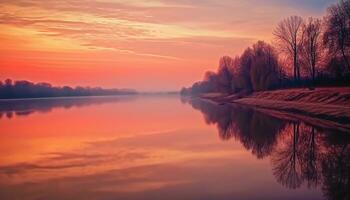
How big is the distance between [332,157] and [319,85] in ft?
163

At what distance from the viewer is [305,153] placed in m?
20.8

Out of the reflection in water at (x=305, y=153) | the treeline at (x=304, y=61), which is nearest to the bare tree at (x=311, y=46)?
the treeline at (x=304, y=61)

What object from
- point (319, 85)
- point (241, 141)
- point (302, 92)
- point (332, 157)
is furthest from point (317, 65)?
point (332, 157)

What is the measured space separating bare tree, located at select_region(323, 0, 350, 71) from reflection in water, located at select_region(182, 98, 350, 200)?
24.2 metres

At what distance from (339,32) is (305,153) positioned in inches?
1514

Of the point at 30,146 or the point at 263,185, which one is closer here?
the point at 263,185

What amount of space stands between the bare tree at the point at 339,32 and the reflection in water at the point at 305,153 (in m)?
24.2

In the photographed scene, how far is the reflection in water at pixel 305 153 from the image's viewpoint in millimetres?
14453

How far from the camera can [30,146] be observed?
25641mm

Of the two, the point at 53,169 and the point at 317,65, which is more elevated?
the point at 317,65

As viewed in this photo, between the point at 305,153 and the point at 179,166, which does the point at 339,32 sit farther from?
the point at 179,166

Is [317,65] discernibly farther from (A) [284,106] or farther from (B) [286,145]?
(B) [286,145]

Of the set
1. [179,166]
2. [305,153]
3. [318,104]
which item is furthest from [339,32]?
[179,166]

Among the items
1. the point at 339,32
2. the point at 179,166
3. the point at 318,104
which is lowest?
the point at 179,166
